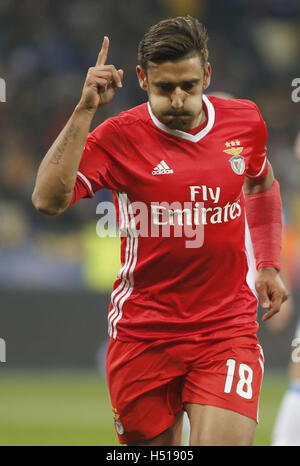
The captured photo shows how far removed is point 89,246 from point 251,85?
460 cm

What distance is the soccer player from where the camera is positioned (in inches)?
139

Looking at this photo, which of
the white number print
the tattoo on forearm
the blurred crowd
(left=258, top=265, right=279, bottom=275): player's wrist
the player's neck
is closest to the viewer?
the tattoo on forearm

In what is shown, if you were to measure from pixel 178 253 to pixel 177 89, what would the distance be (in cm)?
68

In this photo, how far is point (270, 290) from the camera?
401 centimetres

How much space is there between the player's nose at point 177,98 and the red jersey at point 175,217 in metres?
0.23

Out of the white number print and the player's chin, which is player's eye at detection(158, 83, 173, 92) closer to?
the player's chin

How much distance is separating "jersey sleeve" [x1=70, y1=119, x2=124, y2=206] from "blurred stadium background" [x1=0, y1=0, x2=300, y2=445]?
3.58 metres

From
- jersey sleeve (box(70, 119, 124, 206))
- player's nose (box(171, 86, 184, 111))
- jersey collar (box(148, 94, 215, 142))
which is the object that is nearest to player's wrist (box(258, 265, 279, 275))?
jersey collar (box(148, 94, 215, 142))

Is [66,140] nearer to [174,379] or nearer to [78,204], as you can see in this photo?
[174,379]

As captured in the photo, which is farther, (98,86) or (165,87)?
(165,87)

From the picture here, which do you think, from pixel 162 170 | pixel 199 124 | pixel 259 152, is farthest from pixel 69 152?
pixel 259 152

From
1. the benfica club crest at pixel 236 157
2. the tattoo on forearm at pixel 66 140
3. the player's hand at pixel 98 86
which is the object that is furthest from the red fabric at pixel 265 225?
the tattoo on forearm at pixel 66 140
